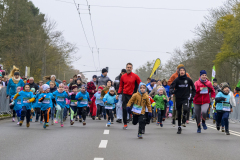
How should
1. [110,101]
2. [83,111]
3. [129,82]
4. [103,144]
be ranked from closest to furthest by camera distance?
[103,144] < [129,82] < [83,111] < [110,101]

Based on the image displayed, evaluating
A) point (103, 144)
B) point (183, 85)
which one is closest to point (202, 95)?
point (183, 85)

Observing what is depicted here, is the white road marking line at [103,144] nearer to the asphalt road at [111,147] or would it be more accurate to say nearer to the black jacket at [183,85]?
the asphalt road at [111,147]

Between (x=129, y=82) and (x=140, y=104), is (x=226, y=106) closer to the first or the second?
(x=140, y=104)

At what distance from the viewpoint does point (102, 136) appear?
36.1 ft

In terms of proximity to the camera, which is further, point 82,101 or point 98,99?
point 98,99

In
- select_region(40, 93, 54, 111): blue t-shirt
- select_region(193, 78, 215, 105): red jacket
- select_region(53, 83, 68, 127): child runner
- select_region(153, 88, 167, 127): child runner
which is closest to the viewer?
select_region(193, 78, 215, 105): red jacket

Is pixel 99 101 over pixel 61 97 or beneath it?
beneath

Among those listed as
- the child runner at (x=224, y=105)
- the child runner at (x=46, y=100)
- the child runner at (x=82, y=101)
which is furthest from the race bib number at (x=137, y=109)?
the child runner at (x=82, y=101)

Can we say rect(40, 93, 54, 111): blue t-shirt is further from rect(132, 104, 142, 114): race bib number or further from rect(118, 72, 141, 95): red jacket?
rect(132, 104, 142, 114): race bib number

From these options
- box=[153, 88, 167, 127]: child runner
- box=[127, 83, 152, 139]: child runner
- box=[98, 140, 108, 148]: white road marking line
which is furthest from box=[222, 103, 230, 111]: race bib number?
box=[98, 140, 108, 148]: white road marking line

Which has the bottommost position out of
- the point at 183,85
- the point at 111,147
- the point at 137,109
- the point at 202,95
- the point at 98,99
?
the point at 111,147

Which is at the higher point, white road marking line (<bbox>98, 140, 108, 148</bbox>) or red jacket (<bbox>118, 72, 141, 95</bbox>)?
red jacket (<bbox>118, 72, 141, 95</bbox>)

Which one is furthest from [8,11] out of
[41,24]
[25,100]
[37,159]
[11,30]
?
[37,159]

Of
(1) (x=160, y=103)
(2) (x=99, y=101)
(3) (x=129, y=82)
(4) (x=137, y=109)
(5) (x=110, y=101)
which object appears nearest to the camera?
(4) (x=137, y=109)
